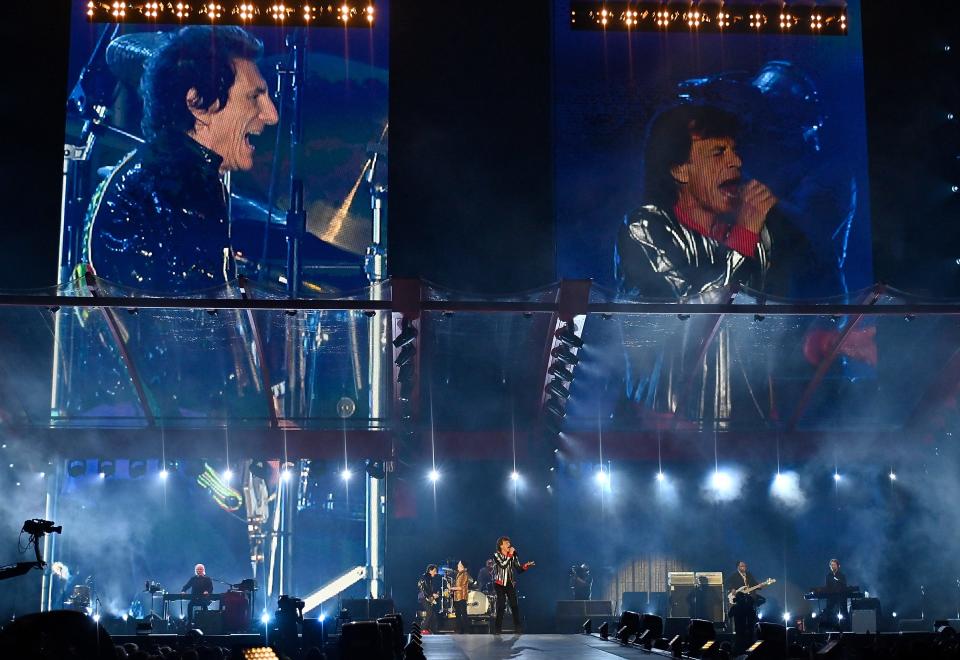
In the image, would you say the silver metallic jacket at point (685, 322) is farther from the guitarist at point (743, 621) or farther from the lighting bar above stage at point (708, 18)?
the guitarist at point (743, 621)

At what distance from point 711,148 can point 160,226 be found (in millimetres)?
13775

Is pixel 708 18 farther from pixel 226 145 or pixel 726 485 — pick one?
pixel 226 145

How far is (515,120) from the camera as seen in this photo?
28.1 metres

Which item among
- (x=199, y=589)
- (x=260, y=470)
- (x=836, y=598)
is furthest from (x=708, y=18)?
(x=199, y=589)

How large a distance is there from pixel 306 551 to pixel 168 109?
11205 mm

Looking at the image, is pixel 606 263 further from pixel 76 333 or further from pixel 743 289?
pixel 76 333

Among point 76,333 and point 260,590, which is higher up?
point 76,333

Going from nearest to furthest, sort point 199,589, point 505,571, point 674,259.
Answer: point 505,571, point 199,589, point 674,259

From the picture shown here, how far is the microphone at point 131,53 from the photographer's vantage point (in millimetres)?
26955

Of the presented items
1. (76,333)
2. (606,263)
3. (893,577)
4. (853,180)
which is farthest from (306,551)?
(853,180)

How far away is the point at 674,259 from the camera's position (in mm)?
27922

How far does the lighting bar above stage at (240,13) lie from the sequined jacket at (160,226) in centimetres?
310

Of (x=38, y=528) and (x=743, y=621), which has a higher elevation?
(x=38, y=528)

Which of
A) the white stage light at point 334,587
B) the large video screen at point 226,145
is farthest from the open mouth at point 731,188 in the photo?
the white stage light at point 334,587
